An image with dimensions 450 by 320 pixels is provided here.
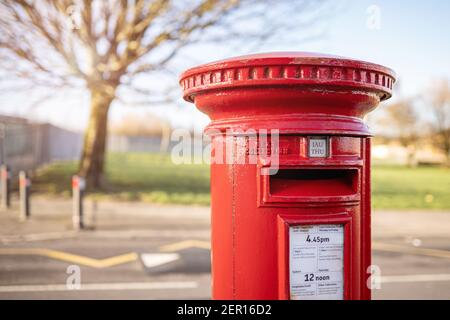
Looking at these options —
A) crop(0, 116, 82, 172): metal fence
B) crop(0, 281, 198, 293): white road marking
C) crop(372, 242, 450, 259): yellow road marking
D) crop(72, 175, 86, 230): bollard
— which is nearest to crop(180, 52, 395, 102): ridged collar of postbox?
crop(0, 281, 198, 293): white road marking

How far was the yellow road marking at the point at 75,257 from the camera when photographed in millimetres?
5752

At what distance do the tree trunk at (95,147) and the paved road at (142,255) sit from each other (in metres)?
2.84

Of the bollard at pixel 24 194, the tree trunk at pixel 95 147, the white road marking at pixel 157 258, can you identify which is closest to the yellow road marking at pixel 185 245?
the white road marking at pixel 157 258

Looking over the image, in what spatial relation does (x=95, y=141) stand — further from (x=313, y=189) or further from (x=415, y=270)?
(x=313, y=189)

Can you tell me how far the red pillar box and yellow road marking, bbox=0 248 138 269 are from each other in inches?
172

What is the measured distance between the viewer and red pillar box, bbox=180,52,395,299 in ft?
5.18

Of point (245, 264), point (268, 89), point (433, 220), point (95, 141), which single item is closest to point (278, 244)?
point (245, 264)

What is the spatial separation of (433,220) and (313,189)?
9.27 metres

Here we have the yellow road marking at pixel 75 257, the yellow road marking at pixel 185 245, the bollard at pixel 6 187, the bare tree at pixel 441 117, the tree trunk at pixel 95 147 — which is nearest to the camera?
the yellow road marking at pixel 75 257

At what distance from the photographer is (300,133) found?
160cm

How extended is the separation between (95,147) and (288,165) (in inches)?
473

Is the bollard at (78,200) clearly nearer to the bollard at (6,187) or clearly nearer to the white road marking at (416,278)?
the bollard at (6,187)

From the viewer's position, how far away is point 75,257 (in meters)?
6.04

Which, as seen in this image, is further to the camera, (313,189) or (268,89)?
(313,189)
